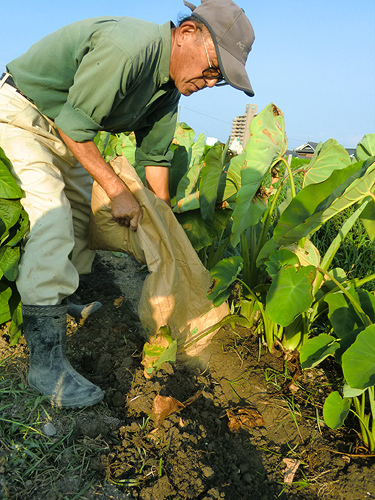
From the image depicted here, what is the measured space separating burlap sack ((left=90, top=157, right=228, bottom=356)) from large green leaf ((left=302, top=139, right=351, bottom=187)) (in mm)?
701

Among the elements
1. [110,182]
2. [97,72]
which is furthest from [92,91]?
[110,182]

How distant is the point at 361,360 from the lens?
48.9 inches

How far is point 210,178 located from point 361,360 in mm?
1033

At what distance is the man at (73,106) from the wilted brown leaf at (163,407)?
21 cm

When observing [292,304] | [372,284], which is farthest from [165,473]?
[372,284]

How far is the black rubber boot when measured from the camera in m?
1.38

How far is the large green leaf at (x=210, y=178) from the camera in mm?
1843

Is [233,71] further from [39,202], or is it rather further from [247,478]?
[247,478]

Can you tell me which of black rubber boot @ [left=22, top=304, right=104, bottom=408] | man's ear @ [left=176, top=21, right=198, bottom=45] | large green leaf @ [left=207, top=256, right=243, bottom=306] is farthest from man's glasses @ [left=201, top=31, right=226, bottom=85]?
black rubber boot @ [left=22, top=304, right=104, bottom=408]

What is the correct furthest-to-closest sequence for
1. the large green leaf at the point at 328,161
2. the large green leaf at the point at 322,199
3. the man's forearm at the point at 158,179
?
the man's forearm at the point at 158,179 → the large green leaf at the point at 328,161 → the large green leaf at the point at 322,199

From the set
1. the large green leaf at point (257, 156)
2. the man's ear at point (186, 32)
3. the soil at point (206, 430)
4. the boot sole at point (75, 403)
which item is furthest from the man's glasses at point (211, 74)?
the boot sole at point (75, 403)

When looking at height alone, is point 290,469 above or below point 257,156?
below

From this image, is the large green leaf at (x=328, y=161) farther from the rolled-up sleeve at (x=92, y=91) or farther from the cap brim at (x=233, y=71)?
the rolled-up sleeve at (x=92, y=91)

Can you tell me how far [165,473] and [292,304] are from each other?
2.33 ft
